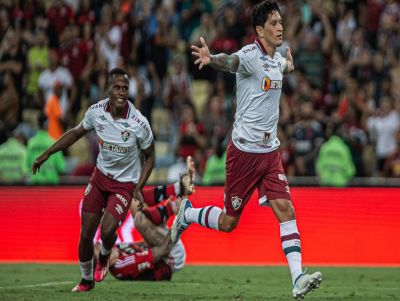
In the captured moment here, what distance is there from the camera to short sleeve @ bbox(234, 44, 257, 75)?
11.7 m

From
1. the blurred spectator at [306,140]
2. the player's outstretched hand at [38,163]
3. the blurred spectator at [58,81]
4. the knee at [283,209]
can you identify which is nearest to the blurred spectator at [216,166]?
the blurred spectator at [306,140]

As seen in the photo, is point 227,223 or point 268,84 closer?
point 268,84

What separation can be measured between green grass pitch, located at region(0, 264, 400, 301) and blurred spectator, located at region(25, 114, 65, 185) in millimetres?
4152

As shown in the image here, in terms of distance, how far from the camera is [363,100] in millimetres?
22938

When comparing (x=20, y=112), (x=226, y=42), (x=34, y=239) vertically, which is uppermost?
(x=226, y=42)

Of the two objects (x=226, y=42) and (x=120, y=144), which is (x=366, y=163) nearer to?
(x=226, y=42)

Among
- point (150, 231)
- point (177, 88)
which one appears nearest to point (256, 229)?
point (150, 231)

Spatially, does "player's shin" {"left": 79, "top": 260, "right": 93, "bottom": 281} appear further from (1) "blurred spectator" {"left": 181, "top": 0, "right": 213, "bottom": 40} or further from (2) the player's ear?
(1) "blurred spectator" {"left": 181, "top": 0, "right": 213, "bottom": 40}

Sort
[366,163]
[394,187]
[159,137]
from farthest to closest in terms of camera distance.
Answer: [159,137]
[366,163]
[394,187]

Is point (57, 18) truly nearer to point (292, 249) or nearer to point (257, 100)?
point (257, 100)

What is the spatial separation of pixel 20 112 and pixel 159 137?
3.31 metres

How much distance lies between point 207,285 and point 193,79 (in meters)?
11.3

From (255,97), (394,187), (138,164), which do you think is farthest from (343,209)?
(255,97)

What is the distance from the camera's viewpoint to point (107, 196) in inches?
533
